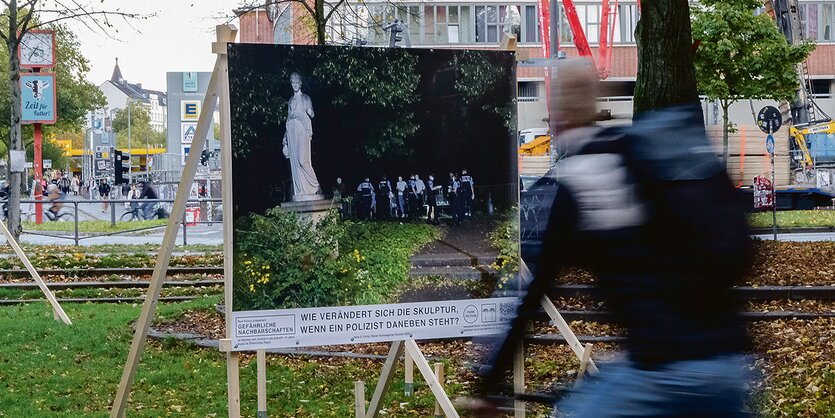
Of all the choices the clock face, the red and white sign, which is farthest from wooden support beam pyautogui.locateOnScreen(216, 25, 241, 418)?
the red and white sign

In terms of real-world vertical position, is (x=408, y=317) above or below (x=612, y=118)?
below

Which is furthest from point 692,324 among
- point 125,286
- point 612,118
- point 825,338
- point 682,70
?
point 125,286

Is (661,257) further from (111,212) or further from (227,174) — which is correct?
(111,212)

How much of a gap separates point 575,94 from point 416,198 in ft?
12.1

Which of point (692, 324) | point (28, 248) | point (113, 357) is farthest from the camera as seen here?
point (28, 248)

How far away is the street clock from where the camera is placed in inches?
1083

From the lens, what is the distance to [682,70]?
11.8 meters

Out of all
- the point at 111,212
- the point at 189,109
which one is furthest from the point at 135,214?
the point at 189,109

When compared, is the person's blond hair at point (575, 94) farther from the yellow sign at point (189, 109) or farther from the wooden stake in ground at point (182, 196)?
the yellow sign at point (189, 109)

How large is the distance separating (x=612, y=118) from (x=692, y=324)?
0.57 meters

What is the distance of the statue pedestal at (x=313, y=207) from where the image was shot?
20.5 feet

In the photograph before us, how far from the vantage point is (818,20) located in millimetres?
63000

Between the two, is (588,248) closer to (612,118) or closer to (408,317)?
(612,118)

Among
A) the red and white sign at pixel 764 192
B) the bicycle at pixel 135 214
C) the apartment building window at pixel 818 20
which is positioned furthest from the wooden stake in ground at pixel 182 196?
the apartment building window at pixel 818 20
